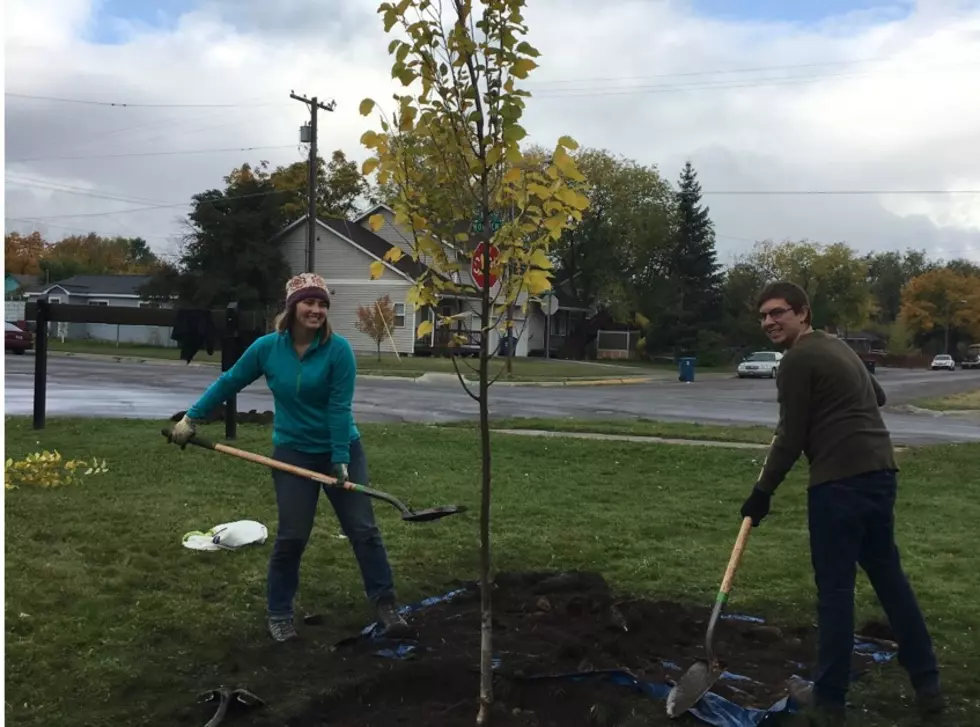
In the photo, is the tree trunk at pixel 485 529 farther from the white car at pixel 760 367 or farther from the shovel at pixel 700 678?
the white car at pixel 760 367

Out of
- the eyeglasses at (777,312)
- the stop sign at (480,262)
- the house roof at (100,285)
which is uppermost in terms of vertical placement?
the house roof at (100,285)

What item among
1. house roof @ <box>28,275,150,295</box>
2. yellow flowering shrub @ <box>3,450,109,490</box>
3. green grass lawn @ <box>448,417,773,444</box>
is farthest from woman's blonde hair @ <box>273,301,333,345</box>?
house roof @ <box>28,275,150,295</box>

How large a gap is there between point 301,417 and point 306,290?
62 cm

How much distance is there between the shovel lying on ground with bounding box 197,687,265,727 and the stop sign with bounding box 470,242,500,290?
5.96ft

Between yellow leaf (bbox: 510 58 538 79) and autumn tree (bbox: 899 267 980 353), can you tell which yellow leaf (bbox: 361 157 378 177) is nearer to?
yellow leaf (bbox: 510 58 538 79)

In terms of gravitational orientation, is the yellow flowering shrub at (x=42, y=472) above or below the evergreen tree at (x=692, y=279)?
below

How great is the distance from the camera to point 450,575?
612 centimetres

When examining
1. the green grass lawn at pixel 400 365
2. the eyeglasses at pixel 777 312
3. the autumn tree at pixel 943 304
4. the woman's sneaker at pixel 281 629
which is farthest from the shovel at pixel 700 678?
the autumn tree at pixel 943 304

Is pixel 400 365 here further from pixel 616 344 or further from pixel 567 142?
pixel 567 142

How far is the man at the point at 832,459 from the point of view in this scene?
3.74 meters

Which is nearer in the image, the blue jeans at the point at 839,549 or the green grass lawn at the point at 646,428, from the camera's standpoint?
the blue jeans at the point at 839,549

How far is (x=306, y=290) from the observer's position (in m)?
4.58

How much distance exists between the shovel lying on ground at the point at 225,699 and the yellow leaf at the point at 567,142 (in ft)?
7.90

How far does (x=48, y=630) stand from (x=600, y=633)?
8.74 ft
